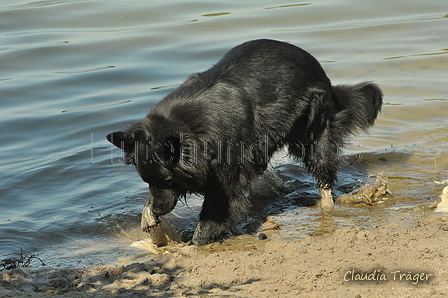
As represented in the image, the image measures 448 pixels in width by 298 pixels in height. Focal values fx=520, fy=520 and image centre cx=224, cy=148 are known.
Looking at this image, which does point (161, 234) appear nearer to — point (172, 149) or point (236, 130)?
point (172, 149)

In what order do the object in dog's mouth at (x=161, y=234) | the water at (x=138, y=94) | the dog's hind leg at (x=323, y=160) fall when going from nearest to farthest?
1. the object in dog's mouth at (x=161, y=234)
2. the water at (x=138, y=94)
3. the dog's hind leg at (x=323, y=160)

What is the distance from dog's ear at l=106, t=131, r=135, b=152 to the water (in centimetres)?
130

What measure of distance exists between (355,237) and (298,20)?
36.1 feet

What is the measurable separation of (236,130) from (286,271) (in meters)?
1.74

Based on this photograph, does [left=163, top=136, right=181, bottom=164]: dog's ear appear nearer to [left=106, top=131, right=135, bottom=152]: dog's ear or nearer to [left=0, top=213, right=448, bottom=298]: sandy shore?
[left=106, top=131, right=135, bottom=152]: dog's ear

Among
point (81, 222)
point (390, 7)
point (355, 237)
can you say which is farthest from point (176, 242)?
point (390, 7)

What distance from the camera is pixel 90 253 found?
5.88 meters

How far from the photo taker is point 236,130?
Result: 566 centimetres

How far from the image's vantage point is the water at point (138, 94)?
6.52 meters

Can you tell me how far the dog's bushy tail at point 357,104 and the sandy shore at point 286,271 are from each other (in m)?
1.90

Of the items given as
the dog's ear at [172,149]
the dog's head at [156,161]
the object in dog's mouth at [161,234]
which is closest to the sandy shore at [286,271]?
the object in dog's mouth at [161,234]

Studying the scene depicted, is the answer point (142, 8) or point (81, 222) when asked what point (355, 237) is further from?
point (142, 8)

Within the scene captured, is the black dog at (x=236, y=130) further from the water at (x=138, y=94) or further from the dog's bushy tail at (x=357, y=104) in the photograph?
the water at (x=138, y=94)

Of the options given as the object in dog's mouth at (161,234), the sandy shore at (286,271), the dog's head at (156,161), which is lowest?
the object in dog's mouth at (161,234)
